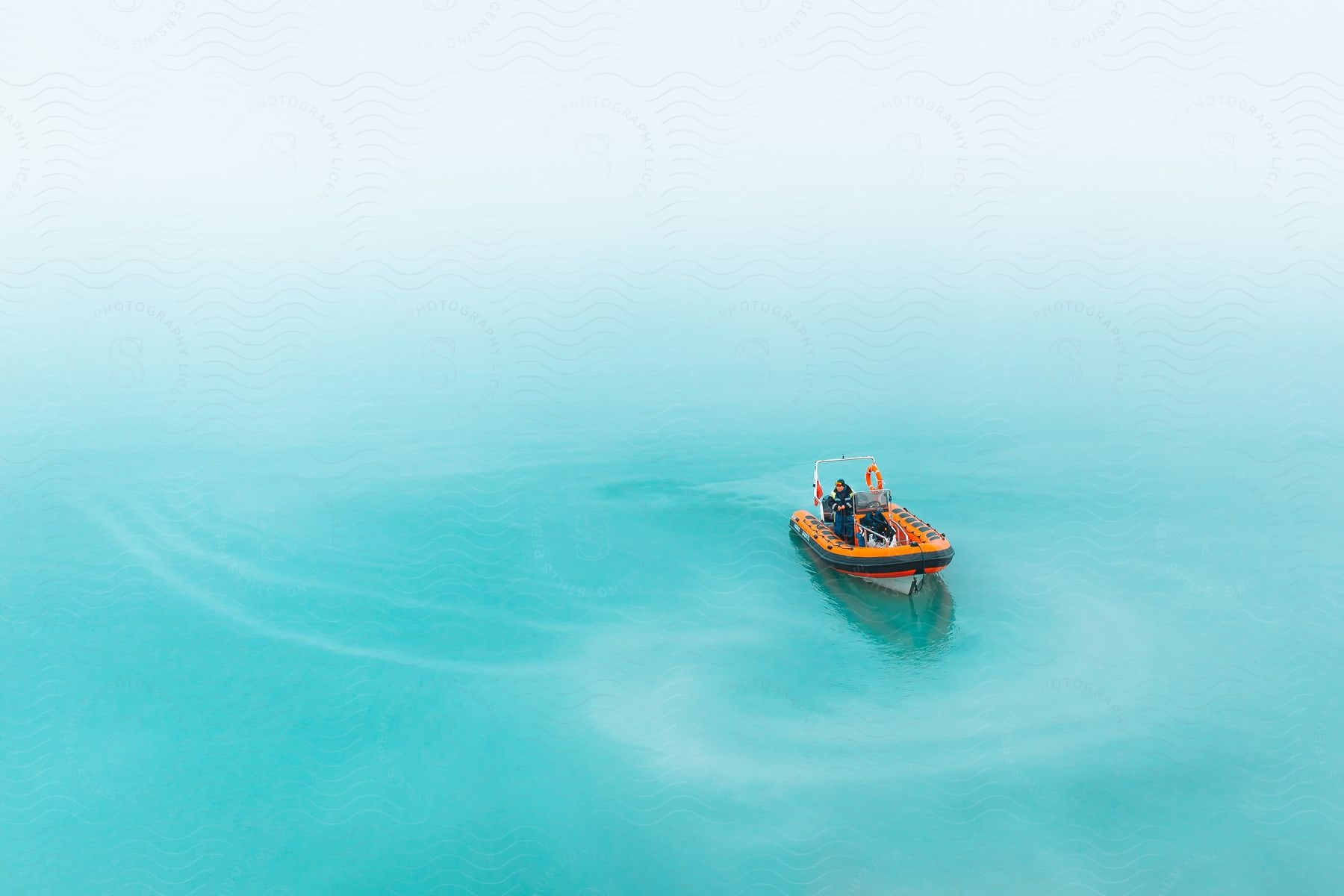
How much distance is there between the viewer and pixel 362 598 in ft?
53.5

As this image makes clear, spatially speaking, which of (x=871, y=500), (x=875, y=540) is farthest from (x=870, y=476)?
(x=875, y=540)

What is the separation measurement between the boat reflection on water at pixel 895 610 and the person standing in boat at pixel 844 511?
30.2 inches

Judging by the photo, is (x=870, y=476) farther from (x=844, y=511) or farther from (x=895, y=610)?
Result: (x=895, y=610)

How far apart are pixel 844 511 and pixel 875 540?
88 cm

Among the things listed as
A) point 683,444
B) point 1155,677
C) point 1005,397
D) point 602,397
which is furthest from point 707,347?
point 1155,677

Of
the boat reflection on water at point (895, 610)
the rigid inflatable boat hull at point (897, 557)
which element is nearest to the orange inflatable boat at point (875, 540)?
the rigid inflatable boat hull at point (897, 557)

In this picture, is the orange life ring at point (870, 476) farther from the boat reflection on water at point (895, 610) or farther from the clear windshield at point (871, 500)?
the boat reflection on water at point (895, 610)

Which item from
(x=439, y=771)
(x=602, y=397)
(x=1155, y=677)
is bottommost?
(x=1155, y=677)

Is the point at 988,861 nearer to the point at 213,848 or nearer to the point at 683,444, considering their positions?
the point at 213,848

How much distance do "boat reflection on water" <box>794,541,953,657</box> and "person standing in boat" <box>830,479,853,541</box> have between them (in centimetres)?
77

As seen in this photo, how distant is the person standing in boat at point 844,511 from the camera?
679 inches

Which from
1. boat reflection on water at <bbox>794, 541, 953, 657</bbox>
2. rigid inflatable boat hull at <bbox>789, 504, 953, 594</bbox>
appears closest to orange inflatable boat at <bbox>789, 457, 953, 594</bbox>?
rigid inflatable boat hull at <bbox>789, 504, 953, 594</bbox>

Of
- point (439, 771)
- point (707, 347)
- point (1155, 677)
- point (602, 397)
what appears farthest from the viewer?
point (707, 347)

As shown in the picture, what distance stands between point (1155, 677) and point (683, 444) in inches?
452
